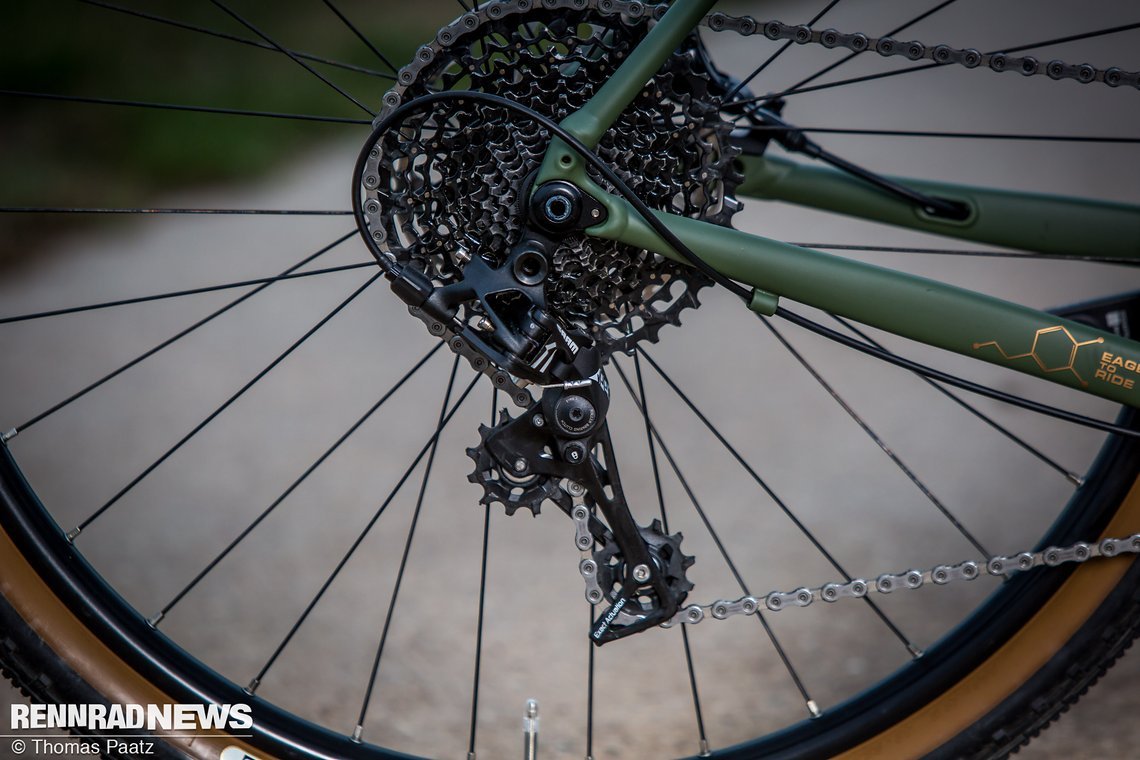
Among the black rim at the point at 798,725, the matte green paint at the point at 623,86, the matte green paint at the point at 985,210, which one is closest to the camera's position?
the matte green paint at the point at 623,86

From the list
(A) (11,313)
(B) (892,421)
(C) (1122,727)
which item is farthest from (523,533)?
(A) (11,313)

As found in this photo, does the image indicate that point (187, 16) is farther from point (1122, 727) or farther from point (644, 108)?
point (1122, 727)

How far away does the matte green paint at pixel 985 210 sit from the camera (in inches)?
53.4

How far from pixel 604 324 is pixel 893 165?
9.19 ft

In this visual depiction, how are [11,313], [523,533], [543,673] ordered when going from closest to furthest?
[543,673], [523,533], [11,313]

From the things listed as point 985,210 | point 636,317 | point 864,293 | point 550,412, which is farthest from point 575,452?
point 985,210

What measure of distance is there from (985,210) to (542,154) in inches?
25.1

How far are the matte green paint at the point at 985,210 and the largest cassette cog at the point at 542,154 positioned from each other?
0.32 meters

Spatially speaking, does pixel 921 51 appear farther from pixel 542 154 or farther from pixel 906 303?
pixel 542 154

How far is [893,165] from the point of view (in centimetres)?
369

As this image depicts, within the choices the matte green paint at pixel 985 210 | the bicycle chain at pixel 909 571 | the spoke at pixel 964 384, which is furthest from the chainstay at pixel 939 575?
the matte green paint at pixel 985 210

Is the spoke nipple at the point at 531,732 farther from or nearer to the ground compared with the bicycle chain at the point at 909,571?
nearer to the ground

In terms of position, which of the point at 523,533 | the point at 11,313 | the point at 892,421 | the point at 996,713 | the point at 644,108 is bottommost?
the point at 996,713

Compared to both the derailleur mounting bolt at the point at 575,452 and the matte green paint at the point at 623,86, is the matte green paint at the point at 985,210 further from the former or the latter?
the derailleur mounting bolt at the point at 575,452
